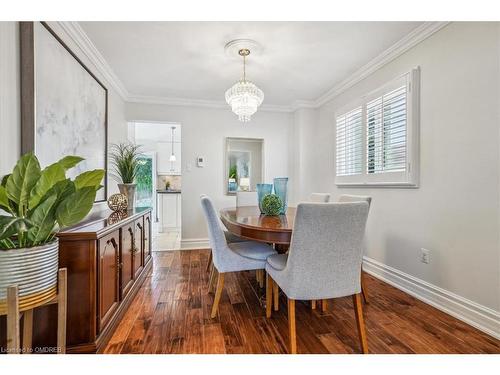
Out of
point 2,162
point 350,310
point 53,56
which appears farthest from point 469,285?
point 53,56

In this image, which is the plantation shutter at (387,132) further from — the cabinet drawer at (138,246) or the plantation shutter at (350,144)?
the cabinet drawer at (138,246)

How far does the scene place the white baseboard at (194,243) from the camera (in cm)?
409

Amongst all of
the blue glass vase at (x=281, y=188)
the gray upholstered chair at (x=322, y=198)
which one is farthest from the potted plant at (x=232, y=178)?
the blue glass vase at (x=281, y=188)

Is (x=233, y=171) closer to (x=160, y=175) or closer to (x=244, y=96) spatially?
(x=244, y=96)

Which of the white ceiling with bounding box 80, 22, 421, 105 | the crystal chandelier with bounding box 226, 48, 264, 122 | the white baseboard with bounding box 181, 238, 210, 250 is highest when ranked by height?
the white ceiling with bounding box 80, 22, 421, 105

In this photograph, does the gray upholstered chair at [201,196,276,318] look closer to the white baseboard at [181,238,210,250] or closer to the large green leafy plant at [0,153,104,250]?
the large green leafy plant at [0,153,104,250]

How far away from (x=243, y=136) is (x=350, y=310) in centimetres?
308

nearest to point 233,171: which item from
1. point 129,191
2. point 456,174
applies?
point 129,191

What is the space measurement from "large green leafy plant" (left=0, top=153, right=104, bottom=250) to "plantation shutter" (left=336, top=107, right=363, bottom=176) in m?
2.97

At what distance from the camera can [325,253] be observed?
143cm

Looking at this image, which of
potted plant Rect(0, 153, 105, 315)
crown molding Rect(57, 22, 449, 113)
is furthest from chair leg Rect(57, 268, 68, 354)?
crown molding Rect(57, 22, 449, 113)

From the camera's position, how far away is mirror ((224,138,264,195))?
4266 mm

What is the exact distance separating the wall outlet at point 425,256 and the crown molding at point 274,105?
190 cm

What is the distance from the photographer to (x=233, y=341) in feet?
5.38
